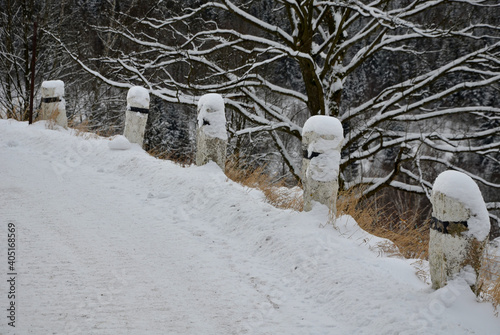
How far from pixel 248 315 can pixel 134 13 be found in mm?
18310

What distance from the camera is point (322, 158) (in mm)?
4230

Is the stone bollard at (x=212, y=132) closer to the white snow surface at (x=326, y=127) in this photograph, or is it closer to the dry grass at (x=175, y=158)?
the dry grass at (x=175, y=158)

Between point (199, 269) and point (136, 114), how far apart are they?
492cm

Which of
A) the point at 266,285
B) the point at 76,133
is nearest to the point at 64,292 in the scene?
the point at 266,285

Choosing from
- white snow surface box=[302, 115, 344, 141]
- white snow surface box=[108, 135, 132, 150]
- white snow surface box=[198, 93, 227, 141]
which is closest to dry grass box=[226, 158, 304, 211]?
white snow surface box=[198, 93, 227, 141]

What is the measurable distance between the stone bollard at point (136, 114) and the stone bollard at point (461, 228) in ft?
19.5

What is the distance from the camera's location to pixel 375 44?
7586mm

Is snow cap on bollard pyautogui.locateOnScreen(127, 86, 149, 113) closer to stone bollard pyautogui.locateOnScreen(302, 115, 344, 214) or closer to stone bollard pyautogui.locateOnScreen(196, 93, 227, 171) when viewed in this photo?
stone bollard pyautogui.locateOnScreen(196, 93, 227, 171)

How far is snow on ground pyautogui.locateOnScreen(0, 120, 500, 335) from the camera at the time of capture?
2596 mm

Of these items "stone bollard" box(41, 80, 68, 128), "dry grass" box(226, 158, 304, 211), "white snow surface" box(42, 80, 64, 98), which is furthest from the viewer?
"white snow surface" box(42, 80, 64, 98)

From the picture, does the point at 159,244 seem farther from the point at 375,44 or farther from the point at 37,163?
the point at 375,44

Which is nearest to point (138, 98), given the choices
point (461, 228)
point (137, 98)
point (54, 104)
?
point (137, 98)

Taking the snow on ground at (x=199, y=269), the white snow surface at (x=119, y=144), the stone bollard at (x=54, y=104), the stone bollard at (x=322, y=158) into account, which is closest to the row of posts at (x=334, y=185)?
the stone bollard at (x=322, y=158)

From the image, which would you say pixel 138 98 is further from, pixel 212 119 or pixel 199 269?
pixel 199 269
